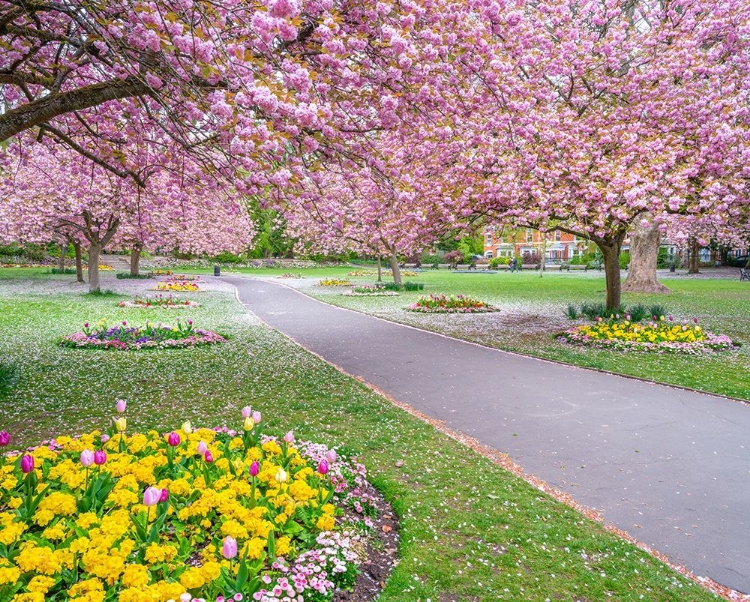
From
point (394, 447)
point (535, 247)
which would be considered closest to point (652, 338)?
point (394, 447)

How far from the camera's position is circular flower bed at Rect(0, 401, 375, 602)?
9.60ft

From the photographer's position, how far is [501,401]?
8070 mm

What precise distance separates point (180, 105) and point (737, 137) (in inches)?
469

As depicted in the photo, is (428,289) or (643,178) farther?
(428,289)

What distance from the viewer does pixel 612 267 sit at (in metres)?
15.1

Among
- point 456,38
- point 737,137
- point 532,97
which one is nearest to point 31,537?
point 456,38

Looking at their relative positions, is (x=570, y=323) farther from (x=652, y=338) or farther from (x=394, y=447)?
(x=394, y=447)

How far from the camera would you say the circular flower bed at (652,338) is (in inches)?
466

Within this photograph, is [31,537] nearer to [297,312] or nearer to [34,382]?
[34,382]

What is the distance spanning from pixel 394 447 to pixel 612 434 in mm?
2974

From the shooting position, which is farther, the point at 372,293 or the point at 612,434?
the point at 372,293

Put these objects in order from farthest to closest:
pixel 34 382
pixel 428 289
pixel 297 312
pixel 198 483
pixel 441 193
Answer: pixel 428 289 < pixel 297 312 < pixel 441 193 < pixel 34 382 < pixel 198 483

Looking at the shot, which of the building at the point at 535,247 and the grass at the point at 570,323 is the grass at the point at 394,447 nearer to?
the grass at the point at 570,323

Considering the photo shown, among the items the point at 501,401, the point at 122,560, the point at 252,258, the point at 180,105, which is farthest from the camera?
the point at 252,258
